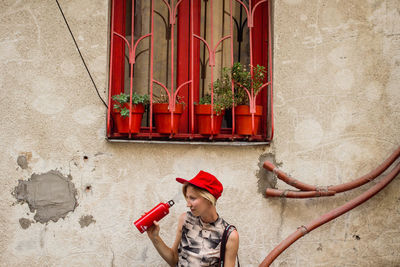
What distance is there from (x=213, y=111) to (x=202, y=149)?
1.04 feet

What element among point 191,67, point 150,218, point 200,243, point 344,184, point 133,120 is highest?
point 191,67

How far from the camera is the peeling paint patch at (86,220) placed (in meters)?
2.88

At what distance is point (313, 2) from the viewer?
310 centimetres

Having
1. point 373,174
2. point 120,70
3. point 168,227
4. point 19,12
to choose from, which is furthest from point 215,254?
point 19,12

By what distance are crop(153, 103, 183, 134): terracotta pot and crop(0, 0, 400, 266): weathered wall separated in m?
0.16

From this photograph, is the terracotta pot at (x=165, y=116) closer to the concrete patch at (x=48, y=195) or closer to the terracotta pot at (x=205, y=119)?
the terracotta pot at (x=205, y=119)

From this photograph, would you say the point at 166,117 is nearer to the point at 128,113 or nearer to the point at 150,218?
the point at 128,113

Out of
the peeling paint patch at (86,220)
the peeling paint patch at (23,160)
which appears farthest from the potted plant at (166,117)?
the peeling paint patch at (23,160)

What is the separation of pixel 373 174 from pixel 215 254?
4.81ft

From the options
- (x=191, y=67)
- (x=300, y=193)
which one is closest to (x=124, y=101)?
(x=191, y=67)

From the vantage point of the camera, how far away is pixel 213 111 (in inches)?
115

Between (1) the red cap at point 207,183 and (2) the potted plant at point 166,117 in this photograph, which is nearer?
(1) the red cap at point 207,183

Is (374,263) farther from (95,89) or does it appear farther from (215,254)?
(95,89)

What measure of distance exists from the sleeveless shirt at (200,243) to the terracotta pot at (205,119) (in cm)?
78
